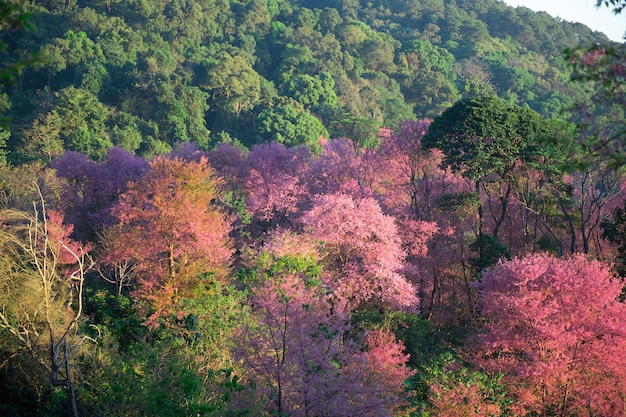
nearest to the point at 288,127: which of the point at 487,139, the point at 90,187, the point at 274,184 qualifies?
the point at 274,184

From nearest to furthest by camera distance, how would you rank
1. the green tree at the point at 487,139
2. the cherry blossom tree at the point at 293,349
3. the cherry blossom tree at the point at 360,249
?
the cherry blossom tree at the point at 293,349
the cherry blossom tree at the point at 360,249
the green tree at the point at 487,139

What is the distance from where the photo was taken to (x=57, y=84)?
177 feet

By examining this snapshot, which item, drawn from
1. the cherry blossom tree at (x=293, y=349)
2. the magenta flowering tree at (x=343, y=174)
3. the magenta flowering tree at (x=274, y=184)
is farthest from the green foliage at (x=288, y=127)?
the cherry blossom tree at (x=293, y=349)

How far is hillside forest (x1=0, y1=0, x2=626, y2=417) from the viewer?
403 inches

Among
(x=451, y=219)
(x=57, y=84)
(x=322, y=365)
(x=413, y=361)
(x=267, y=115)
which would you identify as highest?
(x=322, y=365)

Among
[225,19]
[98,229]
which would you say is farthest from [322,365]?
[225,19]

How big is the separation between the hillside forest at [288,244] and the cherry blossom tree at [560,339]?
0.06 m

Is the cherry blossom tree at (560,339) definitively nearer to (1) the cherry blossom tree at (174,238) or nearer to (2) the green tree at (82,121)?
(1) the cherry blossom tree at (174,238)

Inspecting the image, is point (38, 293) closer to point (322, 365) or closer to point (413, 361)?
point (322, 365)

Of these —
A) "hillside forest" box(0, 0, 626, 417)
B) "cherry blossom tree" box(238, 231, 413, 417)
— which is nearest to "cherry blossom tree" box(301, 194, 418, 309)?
"hillside forest" box(0, 0, 626, 417)

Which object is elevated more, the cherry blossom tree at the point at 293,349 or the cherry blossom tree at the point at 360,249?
the cherry blossom tree at the point at 293,349

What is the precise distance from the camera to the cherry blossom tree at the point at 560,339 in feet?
46.6

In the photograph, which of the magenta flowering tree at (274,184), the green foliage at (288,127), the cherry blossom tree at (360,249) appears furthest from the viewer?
the green foliage at (288,127)

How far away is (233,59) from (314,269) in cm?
5221
